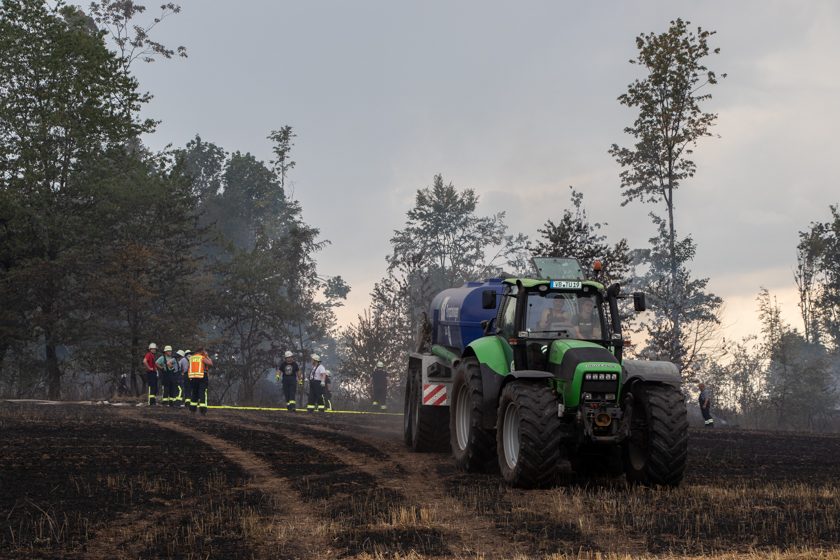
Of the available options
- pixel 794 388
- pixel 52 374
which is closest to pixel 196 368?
pixel 52 374

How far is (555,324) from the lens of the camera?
45.0 feet

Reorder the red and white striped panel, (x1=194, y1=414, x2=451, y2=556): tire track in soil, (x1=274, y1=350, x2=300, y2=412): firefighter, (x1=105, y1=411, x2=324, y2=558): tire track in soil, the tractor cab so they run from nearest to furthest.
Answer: (x1=105, y1=411, x2=324, y2=558): tire track in soil
(x1=194, y1=414, x2=451, y2=556): tire track in soil
the tractor cab
the red and white striped panel
(x1=274, y1=350, x2=300, y2=412): firefighter

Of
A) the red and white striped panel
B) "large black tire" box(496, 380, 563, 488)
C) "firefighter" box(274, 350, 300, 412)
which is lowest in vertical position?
"large black tire" box(496, 380, 563, 488)

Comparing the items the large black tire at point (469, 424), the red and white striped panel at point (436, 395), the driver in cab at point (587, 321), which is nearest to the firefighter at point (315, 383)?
the red and white striped panel at point (436, 395)

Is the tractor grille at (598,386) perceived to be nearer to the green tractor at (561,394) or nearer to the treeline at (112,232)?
the green tractor at (561,394)

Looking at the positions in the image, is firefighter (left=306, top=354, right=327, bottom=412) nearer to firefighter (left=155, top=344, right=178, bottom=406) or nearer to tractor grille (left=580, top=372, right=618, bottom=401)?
firefighter (left=155, top=344, right=178, bottom=406)

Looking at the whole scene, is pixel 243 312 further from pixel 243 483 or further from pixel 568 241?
pixel 243 483

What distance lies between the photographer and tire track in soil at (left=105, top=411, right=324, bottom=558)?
902cm

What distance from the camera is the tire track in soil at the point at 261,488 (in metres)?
9.02

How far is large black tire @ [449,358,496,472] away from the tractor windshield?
1.29 metres

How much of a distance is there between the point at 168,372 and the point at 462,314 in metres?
18.8

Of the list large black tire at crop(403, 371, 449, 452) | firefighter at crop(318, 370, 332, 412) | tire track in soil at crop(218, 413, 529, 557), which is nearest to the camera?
tire track in soil at crop(218, 413, 529, 557)

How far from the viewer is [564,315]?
13.8 meters

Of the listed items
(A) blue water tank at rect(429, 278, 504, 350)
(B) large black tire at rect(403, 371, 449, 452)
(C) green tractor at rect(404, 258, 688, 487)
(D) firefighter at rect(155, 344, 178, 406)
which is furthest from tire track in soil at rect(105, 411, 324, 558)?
(D) firefighter at rect(155, 344, 178, 406)
